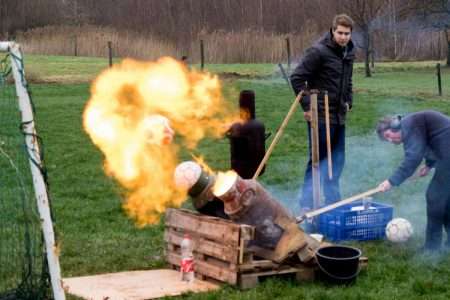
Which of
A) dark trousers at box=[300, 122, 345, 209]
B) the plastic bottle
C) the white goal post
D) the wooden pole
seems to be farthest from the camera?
dark trousers at box=[300, 122, 345, 209]

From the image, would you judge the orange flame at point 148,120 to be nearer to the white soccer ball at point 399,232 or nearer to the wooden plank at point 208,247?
the wooden plank at point 208,247

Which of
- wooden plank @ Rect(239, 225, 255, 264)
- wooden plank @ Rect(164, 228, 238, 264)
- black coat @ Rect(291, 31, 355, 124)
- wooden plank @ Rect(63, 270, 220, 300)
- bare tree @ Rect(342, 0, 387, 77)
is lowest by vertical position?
wooden plank @ Rect(63, 270, 220, 300)

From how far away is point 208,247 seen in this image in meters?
7.13

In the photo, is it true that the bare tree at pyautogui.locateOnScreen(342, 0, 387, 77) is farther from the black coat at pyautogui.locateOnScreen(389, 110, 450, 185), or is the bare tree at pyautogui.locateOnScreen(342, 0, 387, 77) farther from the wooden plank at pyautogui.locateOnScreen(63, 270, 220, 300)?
the wooden plank at pyautogui.locateOnScreen(63, 270, 220, 300)

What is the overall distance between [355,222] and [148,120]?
259cm

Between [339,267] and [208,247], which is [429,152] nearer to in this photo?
[339,267]

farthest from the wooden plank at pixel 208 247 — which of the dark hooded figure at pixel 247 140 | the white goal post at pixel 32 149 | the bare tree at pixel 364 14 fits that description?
the bare tree at pixel 364 14

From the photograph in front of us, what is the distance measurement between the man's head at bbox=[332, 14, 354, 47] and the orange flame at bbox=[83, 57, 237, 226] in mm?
1478

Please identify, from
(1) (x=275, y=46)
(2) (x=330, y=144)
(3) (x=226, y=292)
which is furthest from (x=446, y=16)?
(3) (x=226, y=292)

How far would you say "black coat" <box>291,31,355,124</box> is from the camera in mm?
8844

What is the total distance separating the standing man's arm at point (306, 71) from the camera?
29.0 feet

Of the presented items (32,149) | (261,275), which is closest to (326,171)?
(261,275)

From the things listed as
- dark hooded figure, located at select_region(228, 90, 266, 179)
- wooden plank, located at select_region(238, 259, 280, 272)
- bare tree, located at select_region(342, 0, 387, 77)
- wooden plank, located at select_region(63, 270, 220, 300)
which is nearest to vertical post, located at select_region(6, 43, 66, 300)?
wooden plank, located at select_region(63, 270, 220, 300)

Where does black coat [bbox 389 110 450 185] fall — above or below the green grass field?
above
